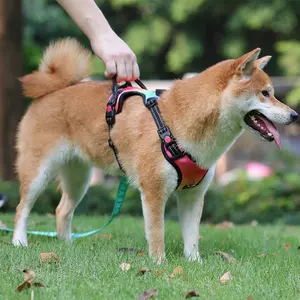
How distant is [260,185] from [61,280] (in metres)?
6.61

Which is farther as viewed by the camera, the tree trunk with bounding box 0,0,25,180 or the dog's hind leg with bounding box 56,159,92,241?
the tree trunk with bounding box 0,0,25,180

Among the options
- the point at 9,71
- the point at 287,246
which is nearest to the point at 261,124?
the point at 287,246

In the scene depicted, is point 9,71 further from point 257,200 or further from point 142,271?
point 142,271

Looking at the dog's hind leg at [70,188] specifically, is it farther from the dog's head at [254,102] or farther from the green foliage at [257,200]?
the green foliage at [257,200]

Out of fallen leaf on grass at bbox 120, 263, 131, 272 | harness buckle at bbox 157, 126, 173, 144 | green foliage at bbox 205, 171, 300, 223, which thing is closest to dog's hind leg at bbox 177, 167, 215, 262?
harness buckle at bbox 157, 126, 173, 144

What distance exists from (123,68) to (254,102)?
3.19 feet

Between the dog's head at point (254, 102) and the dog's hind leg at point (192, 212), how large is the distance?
526mm

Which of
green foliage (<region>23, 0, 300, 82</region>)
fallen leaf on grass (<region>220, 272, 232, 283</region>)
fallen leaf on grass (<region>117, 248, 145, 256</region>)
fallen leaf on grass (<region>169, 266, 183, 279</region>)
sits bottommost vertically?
green foliage (<region>23, 0, 300, 82</region>)

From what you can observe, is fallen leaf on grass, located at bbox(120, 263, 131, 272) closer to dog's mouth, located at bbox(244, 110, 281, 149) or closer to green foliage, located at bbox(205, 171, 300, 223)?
dog's mouth, located at bbox(244, 110, 281, 149)

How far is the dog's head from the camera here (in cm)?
423

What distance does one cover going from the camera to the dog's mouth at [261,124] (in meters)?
4.26

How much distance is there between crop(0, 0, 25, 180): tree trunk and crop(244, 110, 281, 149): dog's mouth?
5.36 meters

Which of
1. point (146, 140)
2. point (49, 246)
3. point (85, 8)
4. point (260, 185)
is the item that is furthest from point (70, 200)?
point (260, 185)

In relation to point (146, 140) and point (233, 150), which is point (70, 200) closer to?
point (146, 140)
